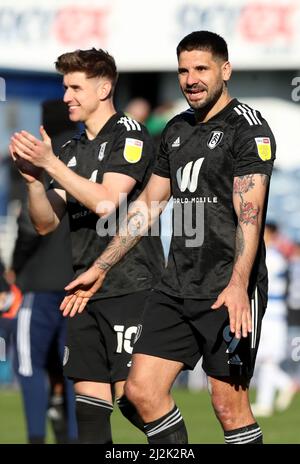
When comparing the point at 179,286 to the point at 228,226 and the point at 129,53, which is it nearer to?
the point at 228,226

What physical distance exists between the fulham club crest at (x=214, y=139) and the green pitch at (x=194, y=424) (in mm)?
4438

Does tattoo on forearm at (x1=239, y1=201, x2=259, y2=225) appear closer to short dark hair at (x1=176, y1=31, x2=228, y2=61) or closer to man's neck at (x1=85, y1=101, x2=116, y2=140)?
short dark hair at (x1=176, y1=31, x2=228, y2=61)

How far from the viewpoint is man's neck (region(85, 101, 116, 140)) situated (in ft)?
25.6

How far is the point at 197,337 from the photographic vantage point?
23.2ft

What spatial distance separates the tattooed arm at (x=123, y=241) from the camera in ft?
23.9

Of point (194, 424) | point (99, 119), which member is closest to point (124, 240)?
point (99, 119)

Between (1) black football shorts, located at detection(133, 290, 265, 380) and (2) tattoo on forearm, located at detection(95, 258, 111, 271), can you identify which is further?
(2) tattoo on forearm, located at detection(95, 258, 111, 271)

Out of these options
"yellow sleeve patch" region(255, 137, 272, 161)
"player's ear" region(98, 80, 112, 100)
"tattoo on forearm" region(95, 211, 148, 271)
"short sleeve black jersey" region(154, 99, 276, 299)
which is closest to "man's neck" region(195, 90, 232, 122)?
"short sleeve black jersey" region(154, 99, 276, 299)

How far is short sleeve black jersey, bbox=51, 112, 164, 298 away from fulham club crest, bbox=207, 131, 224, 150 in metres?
0.75

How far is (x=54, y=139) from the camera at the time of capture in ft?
30.4

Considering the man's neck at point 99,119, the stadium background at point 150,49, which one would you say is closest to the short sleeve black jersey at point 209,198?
the man's neck at point 99,119
